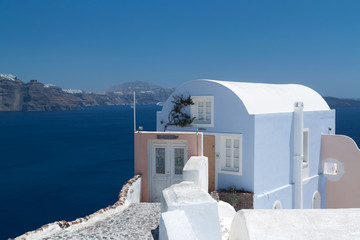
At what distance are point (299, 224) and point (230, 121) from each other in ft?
30.8

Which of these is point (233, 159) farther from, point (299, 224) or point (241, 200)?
point (299, 224)

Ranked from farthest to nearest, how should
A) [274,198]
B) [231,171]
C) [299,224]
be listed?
[274,198]
[231,171]
[299,224]

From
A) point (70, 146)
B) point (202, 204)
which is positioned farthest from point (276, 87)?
point (70, 146)

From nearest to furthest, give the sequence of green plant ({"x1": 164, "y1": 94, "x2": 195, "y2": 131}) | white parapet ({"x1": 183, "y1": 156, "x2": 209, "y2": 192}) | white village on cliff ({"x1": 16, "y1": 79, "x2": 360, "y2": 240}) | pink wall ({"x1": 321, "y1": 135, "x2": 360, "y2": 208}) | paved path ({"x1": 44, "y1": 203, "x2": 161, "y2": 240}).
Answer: paved path ({"x1": 44, "y1": 203, "x2": 161, "y2": 240})
white village on cliff ({"x1": 16, "y1": 79, "x2": 360, "y2": 240})
white parapet ({"x1": 183, "y1": 156, "x2": 209, "y2": 192})
green plant ({"x1": 164, "y1": 94, "x2": 195, "y2": 131})
pink wall ({"x1": 321, "y1": 135, "x2": 360, "y2": 208})

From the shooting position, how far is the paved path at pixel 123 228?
736cm

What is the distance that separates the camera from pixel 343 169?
18.1m

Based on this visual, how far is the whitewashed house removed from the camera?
1412cm

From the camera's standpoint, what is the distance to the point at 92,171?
1986 inches

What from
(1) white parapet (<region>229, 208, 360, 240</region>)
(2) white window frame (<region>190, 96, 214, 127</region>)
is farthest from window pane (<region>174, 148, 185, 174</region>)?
(1) white parapet (<region>229, 208, 360, 240</region>)

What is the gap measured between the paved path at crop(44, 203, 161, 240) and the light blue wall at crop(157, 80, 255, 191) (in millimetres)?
5601

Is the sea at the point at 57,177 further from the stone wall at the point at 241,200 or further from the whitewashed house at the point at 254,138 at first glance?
the stone wall at the point at 241,200

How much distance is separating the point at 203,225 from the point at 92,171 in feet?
152

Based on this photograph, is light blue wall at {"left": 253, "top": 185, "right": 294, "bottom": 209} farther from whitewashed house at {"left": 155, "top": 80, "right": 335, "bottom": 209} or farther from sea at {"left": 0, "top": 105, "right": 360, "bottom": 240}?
sea at {"left": 0, "top": 105, "right": 360, "bottom": 240}

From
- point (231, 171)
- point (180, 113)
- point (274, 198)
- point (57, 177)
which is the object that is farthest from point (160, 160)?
point (57, 177)
